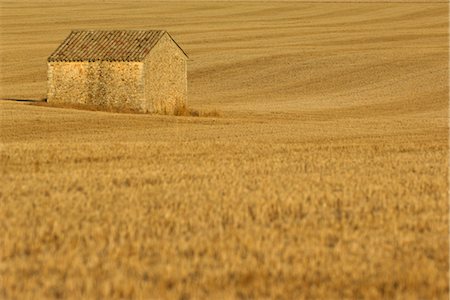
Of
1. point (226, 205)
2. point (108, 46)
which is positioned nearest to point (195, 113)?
point (108, 46)

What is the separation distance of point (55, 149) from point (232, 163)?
5.23 metres

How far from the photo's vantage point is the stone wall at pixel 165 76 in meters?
38.7

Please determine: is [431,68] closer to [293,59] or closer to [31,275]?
[293,59]

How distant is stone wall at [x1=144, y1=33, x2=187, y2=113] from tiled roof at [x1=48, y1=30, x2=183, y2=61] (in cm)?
49

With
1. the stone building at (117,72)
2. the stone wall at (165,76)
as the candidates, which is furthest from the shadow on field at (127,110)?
the stone wall at (165,76)

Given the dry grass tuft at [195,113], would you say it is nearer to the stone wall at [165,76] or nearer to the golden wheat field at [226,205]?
the golden wheat field at [226,205]

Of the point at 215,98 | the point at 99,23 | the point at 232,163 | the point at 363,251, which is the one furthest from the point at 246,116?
the point at 99,23

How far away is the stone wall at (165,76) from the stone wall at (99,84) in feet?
1.82

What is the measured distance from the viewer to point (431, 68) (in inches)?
2216

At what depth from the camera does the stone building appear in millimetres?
38250

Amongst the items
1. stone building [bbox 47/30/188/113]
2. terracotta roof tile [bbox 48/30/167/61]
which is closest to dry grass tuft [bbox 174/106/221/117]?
stone building [bbox 47/30/188/113]

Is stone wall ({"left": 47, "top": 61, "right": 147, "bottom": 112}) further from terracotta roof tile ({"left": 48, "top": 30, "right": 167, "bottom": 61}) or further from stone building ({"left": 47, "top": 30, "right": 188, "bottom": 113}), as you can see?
terracotta roof tile ({"left": 48, "top": 30, "right": 167, "bottom": 61})

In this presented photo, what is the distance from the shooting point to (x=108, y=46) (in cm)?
3969

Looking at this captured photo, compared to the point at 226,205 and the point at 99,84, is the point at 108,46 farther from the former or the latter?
the point at 226,205
